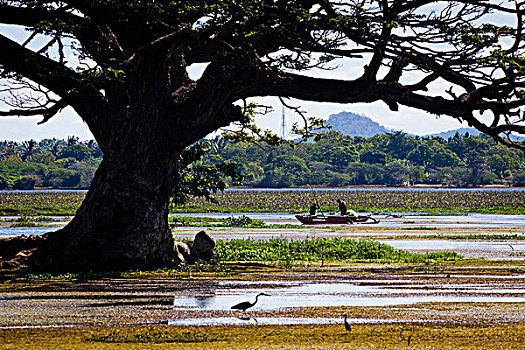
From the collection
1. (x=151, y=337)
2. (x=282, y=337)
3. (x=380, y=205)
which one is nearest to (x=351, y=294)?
(x=282, y=337)

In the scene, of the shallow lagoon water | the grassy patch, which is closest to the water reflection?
the grassy patch

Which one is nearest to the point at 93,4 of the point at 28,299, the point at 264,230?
the point at 28,299

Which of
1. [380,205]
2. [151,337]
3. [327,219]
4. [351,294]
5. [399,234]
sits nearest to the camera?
[151,337]

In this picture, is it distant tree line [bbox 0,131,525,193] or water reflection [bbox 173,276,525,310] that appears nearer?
water reflection [bbox 173,276,525,310]

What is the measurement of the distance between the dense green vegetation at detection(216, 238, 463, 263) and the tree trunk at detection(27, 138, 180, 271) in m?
4.44

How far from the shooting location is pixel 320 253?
24172mm

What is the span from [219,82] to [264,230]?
23.1 meters

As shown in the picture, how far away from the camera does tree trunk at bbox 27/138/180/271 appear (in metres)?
17.8

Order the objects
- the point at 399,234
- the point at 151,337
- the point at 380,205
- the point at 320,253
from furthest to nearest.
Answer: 1. the point at 380,205
2. the point at 399,234
3. the point at 320,253
4. the point at 151,337

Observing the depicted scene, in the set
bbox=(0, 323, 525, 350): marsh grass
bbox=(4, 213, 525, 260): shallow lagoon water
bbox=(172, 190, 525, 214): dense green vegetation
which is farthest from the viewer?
bbox=(172, 190, 525, 214): dense green vegetation

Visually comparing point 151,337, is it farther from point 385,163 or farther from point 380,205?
point 385,163

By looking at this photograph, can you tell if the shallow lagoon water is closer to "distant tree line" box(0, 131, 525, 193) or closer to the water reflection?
the water reflection

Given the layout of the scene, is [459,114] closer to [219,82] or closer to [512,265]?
[512,265]

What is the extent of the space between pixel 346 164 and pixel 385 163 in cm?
976
